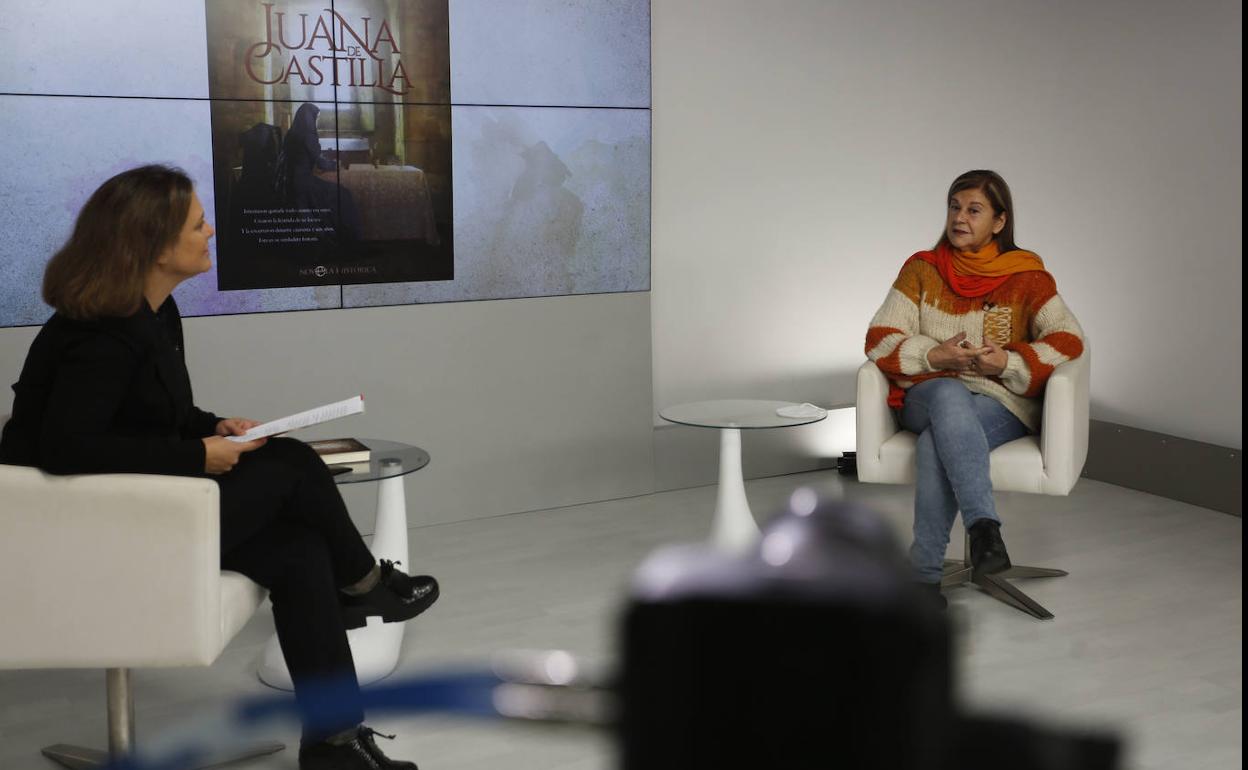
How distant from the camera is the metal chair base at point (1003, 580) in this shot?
3916 millimetres

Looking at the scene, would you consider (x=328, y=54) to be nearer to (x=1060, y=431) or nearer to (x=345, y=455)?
(x=345, y=455)

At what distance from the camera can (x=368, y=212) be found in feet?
15.8

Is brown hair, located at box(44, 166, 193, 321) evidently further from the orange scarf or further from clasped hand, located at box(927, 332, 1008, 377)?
the orange scarf

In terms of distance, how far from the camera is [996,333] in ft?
13.7

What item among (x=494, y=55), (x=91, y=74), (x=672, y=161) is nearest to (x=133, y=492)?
(x=91, y=74)

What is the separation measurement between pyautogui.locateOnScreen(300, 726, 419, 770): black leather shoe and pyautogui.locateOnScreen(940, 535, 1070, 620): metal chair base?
1.86m

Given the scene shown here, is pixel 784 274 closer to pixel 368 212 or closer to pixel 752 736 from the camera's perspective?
pixel 368 212

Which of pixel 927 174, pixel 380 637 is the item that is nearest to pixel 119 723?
pixel 380 637

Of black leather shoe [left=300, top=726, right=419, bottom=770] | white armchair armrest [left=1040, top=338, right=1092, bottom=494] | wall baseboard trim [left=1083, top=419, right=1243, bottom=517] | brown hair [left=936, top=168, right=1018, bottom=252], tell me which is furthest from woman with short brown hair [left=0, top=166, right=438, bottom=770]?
wall baseboard trim [left=1083, top=419, right=1243, bottom=517]

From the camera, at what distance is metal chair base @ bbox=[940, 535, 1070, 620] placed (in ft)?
12.8

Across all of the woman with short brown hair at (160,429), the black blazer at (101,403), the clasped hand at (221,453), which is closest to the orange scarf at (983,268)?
the woman with short brown hair at (160,429)

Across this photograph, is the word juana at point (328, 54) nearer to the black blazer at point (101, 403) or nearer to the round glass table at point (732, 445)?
the round glass table at point (732, 445)

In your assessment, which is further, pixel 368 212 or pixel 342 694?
pixel 368 212

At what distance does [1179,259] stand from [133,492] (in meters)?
4.47
